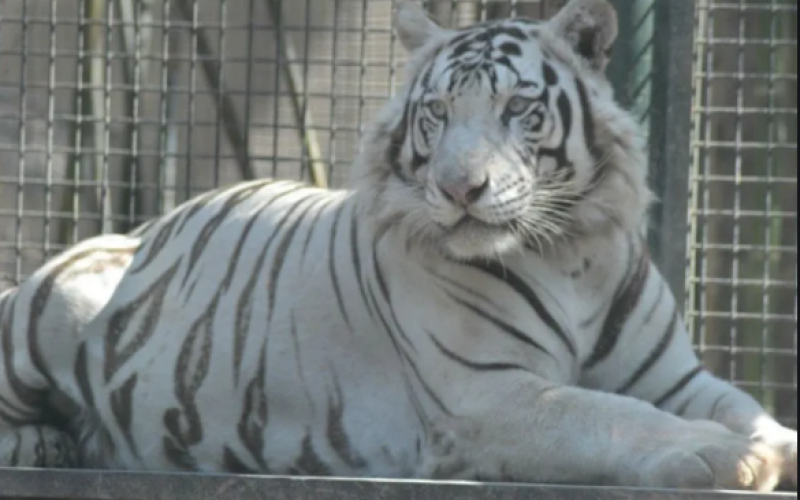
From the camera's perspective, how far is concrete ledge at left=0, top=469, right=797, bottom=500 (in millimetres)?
2514

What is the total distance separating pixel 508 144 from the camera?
115 inches

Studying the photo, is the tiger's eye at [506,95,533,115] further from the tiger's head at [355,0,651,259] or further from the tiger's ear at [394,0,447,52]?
the tiger's ear at [394,0,447,52]

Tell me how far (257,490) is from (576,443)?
0.53 m

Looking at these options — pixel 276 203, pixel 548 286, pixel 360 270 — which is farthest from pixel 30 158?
pixel 548 286

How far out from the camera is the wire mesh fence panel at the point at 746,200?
457 cm

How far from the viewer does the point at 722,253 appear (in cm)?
552

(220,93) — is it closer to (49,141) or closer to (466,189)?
(49,141)

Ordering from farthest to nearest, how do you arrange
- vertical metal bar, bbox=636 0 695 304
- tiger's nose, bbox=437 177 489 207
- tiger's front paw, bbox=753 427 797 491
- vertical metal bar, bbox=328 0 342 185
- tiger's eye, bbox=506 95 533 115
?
vertical metal bar, bbox=328 0 342 185 → vertical metal bar, bbox=636 0 695 304 → tiger's eye, bbox=506 95 533 115 → tiger's nose, bbox=437 177 489 207 → tiger's front paw, bbox=753 427 797 491

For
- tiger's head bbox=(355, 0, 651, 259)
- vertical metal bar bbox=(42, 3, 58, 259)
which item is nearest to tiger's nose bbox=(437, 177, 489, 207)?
tiger's head bbox=(355, 0, 651, 259)

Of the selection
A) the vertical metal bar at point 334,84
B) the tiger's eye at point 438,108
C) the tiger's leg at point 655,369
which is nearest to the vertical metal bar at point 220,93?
the vertical metal bar at point 334,84

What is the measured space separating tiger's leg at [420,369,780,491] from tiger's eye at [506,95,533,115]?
476mm

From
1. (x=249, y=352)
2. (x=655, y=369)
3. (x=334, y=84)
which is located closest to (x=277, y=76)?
(x=334, y=84)

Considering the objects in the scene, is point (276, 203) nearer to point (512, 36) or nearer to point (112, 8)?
point (512, 36)

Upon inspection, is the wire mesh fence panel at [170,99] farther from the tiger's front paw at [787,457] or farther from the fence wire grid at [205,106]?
the tiger's front paw at [787,457]
